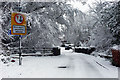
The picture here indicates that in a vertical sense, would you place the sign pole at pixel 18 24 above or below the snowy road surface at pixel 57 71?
above

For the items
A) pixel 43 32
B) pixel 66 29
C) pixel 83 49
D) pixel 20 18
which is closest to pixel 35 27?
pixel 43 32

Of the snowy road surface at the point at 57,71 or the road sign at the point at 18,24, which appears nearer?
the snowy road surface at the point at 57,71

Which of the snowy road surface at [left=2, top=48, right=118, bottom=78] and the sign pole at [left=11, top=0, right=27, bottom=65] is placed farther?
the sign pole at [left=11, top=0, right=27, bottom=65]

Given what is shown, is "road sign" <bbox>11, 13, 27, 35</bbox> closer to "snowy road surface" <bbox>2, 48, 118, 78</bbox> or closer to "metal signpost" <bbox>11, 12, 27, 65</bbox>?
"metal signpost" <bbox>11, 12, 27, 65</bbox>

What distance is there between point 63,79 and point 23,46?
1341 centimetres

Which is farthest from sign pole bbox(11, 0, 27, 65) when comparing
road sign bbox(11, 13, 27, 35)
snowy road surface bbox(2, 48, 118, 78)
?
snowy road surface bbox(2, 48, 118, 78)

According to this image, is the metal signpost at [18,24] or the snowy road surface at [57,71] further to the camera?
the metal signpost at [18,24]

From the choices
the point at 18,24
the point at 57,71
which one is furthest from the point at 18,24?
the point at 57,71

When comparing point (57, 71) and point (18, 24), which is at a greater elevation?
point (18, 24)

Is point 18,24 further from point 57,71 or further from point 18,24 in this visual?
point 57,71

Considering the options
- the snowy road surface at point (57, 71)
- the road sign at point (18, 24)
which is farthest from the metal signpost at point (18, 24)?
the snowy road surface at point (57, 71)

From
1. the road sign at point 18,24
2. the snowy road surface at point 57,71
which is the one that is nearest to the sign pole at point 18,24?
the road sign at point 18,24

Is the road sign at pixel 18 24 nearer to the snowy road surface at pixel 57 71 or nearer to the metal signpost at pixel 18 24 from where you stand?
the metal signpost at pixel 18 24

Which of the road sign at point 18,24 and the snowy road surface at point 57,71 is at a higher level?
the road sign at point 18,24
